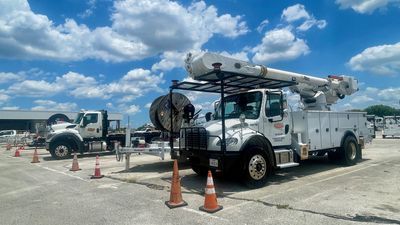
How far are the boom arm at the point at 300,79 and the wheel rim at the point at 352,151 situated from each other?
1634 millimetres

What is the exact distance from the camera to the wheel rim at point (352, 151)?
40.2 ft

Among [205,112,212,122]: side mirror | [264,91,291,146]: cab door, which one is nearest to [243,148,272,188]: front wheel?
[264,91,291,146]: cab door

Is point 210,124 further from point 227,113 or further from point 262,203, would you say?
point 262,203

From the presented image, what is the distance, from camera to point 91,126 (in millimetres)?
19391

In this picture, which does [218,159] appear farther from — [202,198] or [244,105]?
[244,105]

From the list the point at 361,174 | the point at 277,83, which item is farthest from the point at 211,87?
the point at 361,174

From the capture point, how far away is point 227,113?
9977 millimetres

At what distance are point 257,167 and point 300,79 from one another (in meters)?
4.84

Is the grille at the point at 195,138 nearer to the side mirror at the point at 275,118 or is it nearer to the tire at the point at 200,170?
the tire at the point at 200,170

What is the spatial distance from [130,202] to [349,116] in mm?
9139

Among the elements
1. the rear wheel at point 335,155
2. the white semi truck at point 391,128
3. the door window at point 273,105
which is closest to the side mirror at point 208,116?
the door window at point 273,105

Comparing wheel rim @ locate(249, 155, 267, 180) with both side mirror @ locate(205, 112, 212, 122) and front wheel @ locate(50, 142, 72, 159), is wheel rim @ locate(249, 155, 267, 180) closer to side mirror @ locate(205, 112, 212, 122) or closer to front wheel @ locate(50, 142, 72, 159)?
side mirror @ locate(205, 112, 212, 122)

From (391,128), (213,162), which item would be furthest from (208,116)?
(391,128)

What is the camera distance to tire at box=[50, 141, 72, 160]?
712 inches
